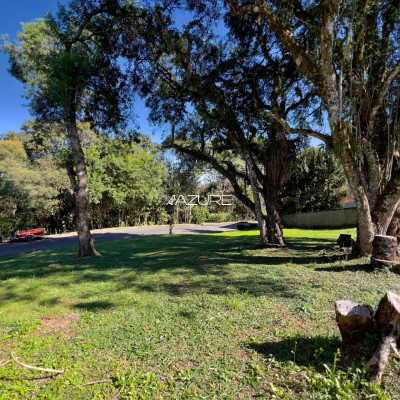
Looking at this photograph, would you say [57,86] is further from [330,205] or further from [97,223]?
[97,223]

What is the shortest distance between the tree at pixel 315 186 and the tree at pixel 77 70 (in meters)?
13.9

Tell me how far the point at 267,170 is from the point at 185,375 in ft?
24.7

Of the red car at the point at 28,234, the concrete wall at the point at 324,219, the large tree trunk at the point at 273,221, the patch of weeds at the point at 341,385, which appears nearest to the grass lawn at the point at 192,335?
the patch of weeds at the point at 341,385

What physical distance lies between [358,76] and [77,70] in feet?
24.7

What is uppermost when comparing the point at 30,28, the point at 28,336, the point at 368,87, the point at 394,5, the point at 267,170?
the point at 30,28

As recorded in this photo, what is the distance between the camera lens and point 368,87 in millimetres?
5898

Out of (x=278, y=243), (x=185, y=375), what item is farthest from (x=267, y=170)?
(x=185, y=375)

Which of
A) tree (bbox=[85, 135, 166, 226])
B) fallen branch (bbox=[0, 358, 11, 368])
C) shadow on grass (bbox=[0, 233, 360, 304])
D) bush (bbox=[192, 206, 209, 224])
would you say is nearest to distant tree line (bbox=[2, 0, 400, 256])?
shadow on grass (bbox=[0, 233, 360, 304])

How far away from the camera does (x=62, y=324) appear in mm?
3076

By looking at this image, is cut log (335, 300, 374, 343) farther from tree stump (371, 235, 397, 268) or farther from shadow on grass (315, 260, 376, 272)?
tree stump (371, 235, 397, 268)

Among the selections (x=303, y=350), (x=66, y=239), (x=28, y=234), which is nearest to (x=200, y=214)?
(x=66, y=239)

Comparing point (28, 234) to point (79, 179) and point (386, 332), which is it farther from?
point (386, 332)

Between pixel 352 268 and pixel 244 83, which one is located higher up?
pixel 244 83

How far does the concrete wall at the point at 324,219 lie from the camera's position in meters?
15.2
